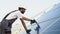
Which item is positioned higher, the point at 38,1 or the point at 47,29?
the point at 38,1

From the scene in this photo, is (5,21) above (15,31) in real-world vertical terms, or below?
above

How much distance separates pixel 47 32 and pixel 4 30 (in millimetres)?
2097

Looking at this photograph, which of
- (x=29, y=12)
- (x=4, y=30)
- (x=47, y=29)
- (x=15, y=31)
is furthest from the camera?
(x=29, y=12)

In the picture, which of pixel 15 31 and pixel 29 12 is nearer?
pixel 15 31

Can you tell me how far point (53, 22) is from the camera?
845cm

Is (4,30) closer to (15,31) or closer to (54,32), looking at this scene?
(54,32)

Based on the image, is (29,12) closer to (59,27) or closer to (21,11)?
(59,27)

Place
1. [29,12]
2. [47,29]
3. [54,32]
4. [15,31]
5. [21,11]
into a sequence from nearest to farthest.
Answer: [21,11]
[54,32]
[47,29]
[15,31]
[29,12]

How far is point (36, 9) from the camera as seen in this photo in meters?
12.9

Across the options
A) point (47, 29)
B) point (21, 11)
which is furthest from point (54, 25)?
point (21, 11)

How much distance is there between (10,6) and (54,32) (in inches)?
190

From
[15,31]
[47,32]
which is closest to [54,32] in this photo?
[47,32]

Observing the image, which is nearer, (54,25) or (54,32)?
(54,32)

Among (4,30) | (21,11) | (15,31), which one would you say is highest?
(21,11)
